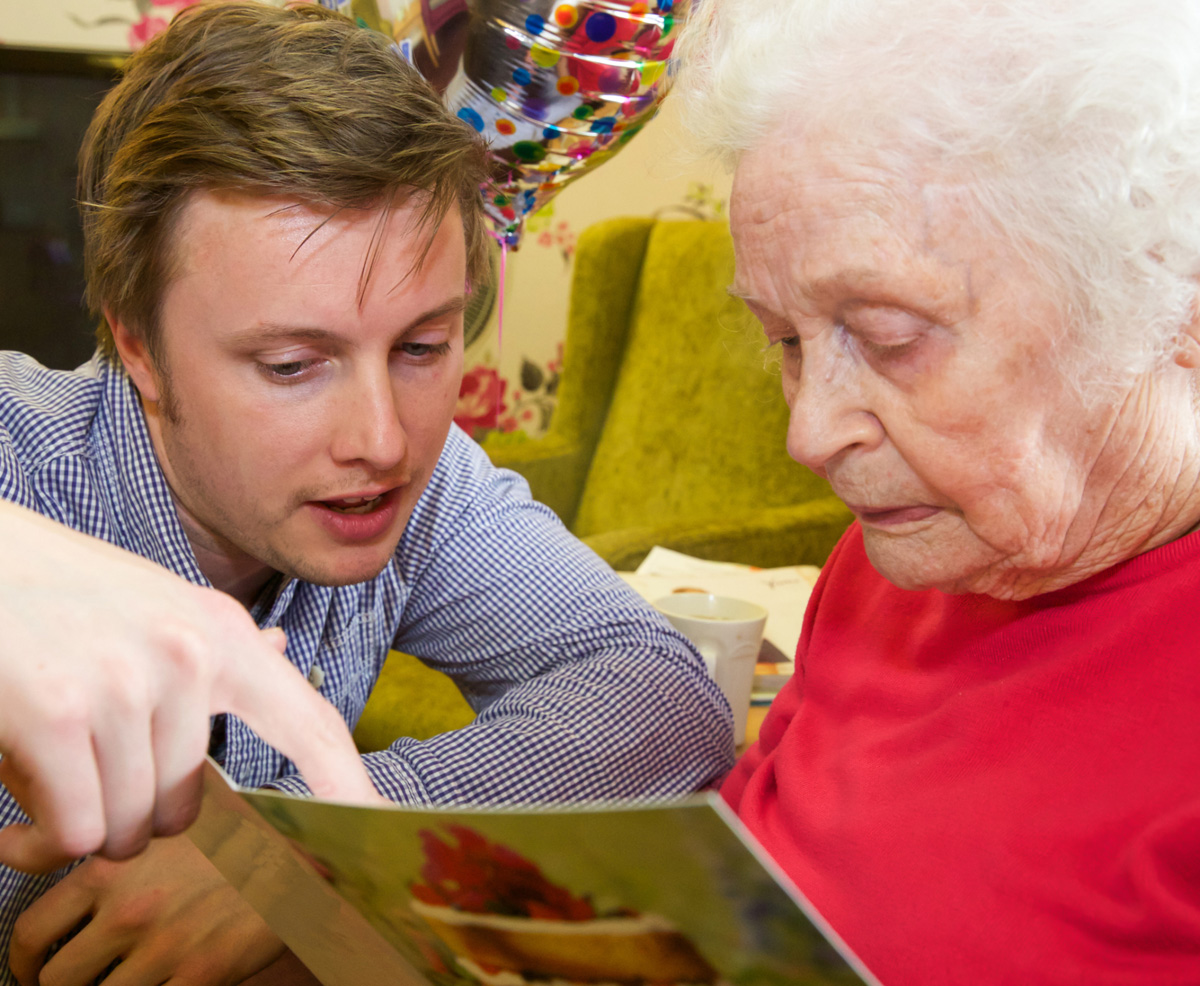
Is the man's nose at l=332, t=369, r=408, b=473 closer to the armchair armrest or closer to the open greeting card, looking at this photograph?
the open greeting card

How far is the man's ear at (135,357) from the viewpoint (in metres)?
1.11

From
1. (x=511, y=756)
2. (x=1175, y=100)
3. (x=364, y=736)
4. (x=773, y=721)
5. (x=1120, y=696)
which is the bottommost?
(x=364, y=736)

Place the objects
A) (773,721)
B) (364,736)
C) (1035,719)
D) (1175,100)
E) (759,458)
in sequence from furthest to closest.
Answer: (759,458) → (364,736) → (773,721) → (1035,719) → (1175,100)

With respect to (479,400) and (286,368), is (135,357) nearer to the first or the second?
(286,368)

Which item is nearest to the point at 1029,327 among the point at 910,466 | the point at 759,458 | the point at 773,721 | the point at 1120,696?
the point at 910,466

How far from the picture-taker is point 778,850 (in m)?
0.79

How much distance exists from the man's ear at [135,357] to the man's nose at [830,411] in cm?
75

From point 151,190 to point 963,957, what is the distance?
990 millimetres

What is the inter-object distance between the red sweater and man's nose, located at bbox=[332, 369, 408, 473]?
500mm

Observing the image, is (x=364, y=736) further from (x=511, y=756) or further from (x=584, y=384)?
(x=584, y=384)

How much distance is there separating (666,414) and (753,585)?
3.84 feet

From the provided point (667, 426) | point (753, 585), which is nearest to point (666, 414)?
point (667, 426)

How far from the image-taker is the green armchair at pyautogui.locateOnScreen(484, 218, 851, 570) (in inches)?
95.1

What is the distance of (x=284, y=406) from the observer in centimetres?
101
